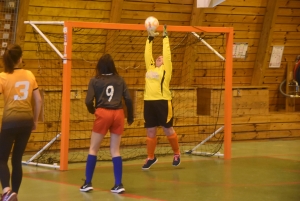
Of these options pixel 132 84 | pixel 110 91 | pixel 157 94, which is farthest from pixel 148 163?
pixel 132 84

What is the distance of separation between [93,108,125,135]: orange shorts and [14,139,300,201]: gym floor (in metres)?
0.75

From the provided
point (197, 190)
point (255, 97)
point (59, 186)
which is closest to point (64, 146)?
point (59, 186)

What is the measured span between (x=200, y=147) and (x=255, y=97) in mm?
2069

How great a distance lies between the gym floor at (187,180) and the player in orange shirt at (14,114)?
758 mm

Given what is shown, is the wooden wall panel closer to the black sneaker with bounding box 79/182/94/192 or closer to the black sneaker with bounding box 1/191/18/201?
the black sneaker with bounding box 79/182/94/192

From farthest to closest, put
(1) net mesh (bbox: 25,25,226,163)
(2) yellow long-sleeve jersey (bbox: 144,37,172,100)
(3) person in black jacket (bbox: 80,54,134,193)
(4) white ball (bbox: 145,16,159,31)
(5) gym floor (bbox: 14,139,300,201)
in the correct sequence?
(1) net mesh (bbox: 25,25,226,163), (2) yellow long-sleeve jersey (bbox: 144,37,172,100), (4) white ball (bbox: 145,16,159,31), (3) person in black jacket (bbox: 80,54,134,193), (5) gym floor (bbox: 14,139,300,201)

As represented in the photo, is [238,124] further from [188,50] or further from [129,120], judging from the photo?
[129,120]

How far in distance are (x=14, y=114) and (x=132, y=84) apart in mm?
6046

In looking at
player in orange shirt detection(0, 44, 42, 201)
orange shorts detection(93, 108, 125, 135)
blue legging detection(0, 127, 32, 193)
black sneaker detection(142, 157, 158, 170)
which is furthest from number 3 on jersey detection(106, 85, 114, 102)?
black sneaker detection(142, 157, 158, 170)

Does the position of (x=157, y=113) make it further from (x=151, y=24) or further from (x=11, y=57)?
(x=11, y=57)

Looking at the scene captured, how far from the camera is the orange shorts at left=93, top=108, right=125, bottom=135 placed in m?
7.54

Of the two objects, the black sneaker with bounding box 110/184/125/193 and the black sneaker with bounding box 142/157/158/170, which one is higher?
the black sneaker with bounding box 142/157/158/170

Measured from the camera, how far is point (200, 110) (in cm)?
1312

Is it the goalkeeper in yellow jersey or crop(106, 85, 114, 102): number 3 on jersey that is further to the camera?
the goalkeeper in yellow jersey
